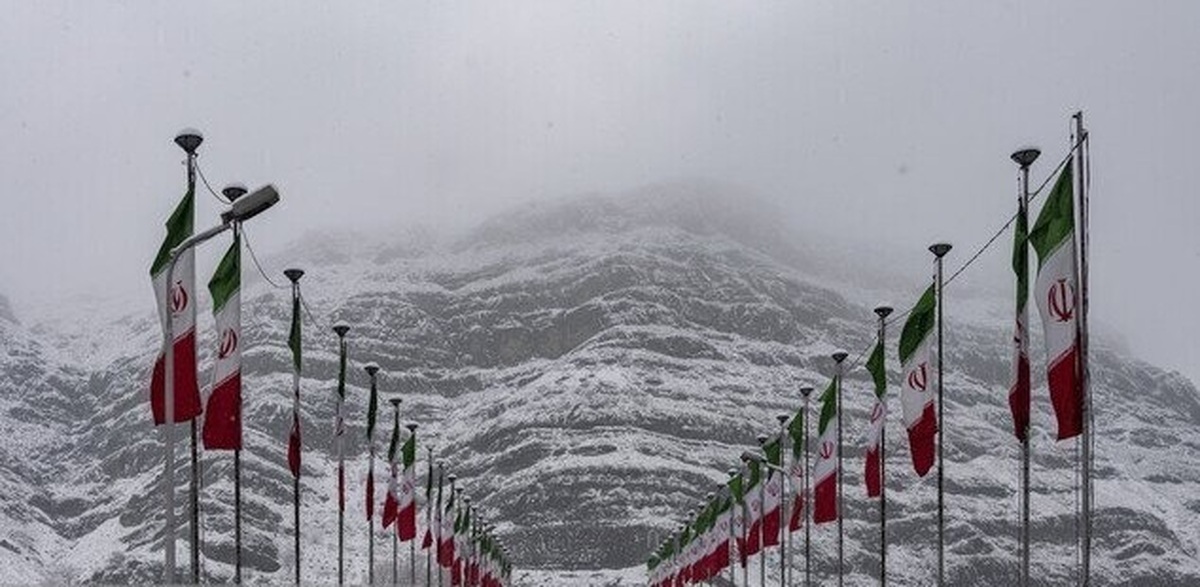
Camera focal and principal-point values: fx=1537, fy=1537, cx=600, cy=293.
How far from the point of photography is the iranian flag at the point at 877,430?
117 ft

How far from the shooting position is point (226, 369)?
25.5 m

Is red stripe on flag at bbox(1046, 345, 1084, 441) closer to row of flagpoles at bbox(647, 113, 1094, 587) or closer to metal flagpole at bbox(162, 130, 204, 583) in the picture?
row of flagpoles at bbox(647, 113, 1094, 587)

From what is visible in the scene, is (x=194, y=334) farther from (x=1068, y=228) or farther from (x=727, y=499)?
(x=727, y=499)

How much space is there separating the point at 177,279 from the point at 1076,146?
12998 millimetres

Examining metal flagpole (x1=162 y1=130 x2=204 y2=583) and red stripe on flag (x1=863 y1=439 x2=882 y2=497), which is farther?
red stripe on flag (x1=863 y1=439 x2=882 y2=497)

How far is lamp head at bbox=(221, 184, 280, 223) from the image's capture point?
63.8 ft

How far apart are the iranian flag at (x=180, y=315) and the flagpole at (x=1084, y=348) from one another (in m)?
12.3

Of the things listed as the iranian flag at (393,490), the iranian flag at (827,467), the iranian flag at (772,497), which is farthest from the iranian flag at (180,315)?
the iranian flag at (393,490)

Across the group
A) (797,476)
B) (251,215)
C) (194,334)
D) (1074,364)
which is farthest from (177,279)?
(797,476)

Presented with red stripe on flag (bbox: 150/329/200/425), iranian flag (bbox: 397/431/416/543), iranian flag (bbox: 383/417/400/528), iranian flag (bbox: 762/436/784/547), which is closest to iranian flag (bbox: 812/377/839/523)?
iranian flag (bbox: 762/436/784/547)

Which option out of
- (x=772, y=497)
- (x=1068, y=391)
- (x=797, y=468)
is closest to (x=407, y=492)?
(x=772, y=497)

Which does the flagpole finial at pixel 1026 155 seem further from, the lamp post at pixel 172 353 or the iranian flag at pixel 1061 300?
the lamp post at pixel 172 353

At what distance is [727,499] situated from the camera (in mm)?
62875

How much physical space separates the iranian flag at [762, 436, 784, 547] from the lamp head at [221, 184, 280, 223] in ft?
100
